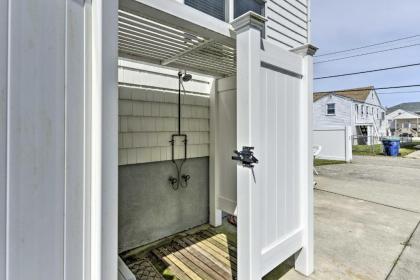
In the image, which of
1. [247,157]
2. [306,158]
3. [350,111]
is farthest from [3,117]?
[350,111]

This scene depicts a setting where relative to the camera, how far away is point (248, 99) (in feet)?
5.90

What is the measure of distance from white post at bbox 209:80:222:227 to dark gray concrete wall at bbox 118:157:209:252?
100 mm

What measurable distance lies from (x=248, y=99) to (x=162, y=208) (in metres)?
2.14

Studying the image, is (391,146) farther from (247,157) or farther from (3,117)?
(3,117)

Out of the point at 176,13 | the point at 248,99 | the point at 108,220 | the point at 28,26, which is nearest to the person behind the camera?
the point at 28,26

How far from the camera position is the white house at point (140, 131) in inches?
40.3

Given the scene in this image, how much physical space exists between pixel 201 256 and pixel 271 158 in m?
1.56

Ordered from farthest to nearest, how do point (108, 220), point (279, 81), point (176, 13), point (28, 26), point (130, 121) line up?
point (130, 121) < point (279, 81) < point (176, 13) < point (108, 220) < point (28, 26)

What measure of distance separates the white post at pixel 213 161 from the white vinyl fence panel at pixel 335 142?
28.8ft

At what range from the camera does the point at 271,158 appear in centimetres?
205

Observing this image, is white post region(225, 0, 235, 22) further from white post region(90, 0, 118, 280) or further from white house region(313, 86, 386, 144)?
white house region(313, 86, 386, 144)

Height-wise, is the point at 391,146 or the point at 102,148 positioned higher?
the point at 102,148

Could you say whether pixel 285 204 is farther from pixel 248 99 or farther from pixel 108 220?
pixel 108 220

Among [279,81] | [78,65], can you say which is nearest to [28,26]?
[78,65]
